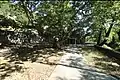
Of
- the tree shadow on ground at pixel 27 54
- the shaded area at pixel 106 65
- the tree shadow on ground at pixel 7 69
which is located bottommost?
the shaded area at pixel 106 65

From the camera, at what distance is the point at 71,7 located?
1336 centimetres

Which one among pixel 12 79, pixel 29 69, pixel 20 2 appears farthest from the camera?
pixel 20 2

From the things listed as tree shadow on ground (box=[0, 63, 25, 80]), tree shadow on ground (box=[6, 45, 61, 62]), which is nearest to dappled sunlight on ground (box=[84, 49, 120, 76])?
tree shadow on ground (box=[6, 45, 61, 62])

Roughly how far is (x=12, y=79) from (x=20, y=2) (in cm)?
809

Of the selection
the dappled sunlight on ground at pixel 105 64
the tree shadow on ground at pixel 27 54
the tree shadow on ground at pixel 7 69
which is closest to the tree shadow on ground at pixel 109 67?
→ the dappled sunlight on ground at pixel 105 64

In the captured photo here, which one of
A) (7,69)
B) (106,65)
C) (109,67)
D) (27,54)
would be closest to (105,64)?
(106,65)

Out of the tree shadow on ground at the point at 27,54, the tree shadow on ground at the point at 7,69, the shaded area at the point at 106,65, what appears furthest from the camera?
the tree shadow on ground at the point at 27,54

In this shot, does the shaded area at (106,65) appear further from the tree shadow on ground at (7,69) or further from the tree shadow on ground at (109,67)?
the tree shadow on ground at (7,69)

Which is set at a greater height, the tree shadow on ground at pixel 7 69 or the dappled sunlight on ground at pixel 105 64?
the tree shadow on ground at pixel 7 69

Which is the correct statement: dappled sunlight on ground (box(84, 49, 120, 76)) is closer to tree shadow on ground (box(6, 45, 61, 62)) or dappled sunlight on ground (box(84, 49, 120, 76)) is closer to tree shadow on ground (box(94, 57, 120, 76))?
tree shadow on ground (box(94, 57, 120, 76))

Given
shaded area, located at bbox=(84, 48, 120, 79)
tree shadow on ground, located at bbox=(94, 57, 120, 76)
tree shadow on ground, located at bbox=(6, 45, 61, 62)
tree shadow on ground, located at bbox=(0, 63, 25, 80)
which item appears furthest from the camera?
tree shadow on ground, located at bbox=(6, 45, 61, 62)

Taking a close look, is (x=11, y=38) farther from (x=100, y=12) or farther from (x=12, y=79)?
(x=12, y=79)

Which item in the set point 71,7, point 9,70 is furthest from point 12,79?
point 71,7

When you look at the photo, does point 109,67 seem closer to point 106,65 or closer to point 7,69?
point 106,65
